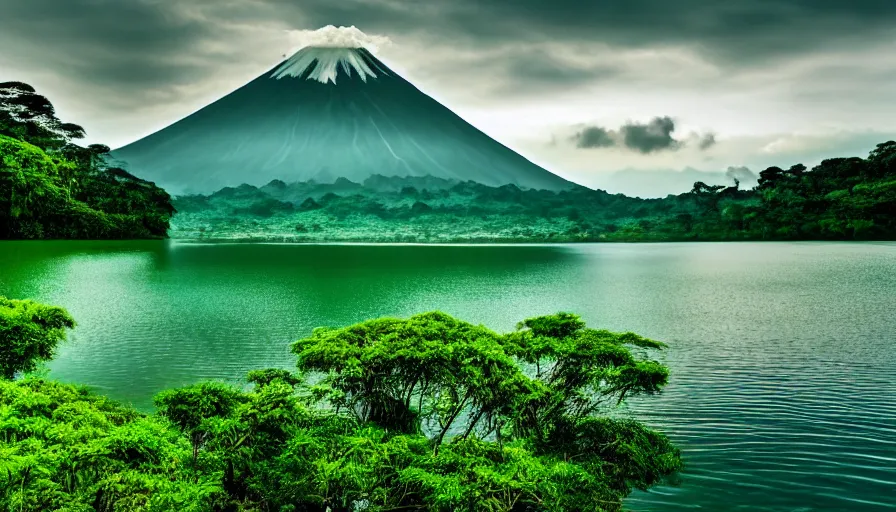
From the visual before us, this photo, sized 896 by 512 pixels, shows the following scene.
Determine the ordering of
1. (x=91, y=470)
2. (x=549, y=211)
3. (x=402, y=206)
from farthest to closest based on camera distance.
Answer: (x=402, y=206)
(x=549, y=211)
(x=91, y=470)

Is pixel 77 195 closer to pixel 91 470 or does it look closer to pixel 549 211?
pixel 91 470

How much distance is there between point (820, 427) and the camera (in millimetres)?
8453

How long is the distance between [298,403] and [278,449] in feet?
1.43

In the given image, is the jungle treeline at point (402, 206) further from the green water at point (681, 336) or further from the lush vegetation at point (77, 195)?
the green water at point (681, 336)

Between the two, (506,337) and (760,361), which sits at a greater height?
(506,337)

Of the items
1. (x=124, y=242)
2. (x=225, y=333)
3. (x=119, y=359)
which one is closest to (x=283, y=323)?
(x=225, y=333)

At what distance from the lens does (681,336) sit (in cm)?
1619

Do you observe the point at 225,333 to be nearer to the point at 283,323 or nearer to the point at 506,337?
the point at 283,323

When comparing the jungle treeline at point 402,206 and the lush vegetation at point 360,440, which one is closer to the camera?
the lush vegetation at point 360,440

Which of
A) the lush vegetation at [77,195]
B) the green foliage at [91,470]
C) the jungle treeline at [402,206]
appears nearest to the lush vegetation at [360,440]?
the green foliage at [91,470]

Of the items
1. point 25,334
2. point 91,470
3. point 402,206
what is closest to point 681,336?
point 25,334

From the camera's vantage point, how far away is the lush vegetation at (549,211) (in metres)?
88.8

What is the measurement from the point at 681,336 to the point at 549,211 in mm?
139381

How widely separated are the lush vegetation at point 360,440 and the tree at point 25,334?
1.73m
